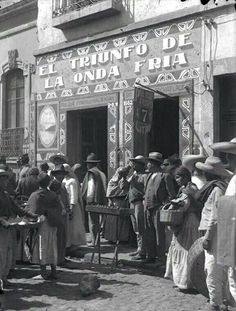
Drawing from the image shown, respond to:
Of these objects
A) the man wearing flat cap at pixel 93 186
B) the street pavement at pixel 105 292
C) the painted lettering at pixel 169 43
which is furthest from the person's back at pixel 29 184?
the painted lettering at pixel 169 43

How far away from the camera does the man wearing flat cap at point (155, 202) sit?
841 cm

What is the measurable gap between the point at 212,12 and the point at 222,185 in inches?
223

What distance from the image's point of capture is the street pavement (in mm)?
6277

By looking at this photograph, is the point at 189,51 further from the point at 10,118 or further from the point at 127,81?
the point at 10,118

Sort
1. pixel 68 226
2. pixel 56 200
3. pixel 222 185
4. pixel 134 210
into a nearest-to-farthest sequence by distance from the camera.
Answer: pixel 222 185 < pixel 56 200 < pixel 134 210 < pixel 68 226

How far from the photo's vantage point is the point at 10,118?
15727mm

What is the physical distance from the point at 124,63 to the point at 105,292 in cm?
661

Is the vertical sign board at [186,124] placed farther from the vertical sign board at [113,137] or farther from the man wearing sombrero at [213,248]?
the man wearing sombrero at [213,248]

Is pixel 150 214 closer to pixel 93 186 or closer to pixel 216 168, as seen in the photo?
pixel 93 186

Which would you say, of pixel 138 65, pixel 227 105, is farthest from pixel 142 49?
pixel 227 105

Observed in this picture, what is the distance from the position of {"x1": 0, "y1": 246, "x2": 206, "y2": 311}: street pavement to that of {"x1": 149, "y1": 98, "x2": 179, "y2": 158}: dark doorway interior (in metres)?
4.94

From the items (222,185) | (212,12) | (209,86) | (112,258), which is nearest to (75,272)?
(112,258)

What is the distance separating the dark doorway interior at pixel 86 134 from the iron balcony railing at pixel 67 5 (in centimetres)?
258

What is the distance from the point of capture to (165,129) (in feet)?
44.1
